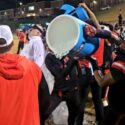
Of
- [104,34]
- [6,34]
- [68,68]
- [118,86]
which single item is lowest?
[68,68]

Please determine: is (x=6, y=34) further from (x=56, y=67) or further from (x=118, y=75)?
(x=56, y=67)

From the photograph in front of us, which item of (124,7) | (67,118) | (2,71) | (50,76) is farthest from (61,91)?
(124,7)

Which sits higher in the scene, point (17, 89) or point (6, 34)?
point (6, 34)

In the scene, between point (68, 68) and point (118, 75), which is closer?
point (118, 75)

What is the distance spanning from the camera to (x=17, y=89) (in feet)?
10.8

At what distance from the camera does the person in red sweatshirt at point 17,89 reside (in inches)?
128

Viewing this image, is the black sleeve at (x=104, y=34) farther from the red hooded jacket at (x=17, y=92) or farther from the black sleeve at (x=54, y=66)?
the red hooded jacket at (x=17, y=92)

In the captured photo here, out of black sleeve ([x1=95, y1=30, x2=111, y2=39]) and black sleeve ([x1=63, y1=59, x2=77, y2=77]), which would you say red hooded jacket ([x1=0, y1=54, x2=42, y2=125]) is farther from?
black sleeve ([x1=63, y1=59, x2=77, y2=77])

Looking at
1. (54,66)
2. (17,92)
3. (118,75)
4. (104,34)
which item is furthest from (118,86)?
(54,66)

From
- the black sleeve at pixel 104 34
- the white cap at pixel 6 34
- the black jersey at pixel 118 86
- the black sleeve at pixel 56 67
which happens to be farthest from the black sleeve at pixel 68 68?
the white cap at pixel 6 34

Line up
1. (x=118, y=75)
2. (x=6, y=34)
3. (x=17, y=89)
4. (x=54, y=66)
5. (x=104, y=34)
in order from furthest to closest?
(x=54, y=66)
(x=104, y=34)
(x=118, y=75)
(x=6, y=34)
(x=17, y=89)

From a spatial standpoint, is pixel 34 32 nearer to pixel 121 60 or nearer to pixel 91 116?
pixel 91 116

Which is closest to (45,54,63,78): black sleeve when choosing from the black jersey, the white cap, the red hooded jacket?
the black jersey

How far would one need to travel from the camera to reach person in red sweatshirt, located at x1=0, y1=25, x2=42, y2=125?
3258 millimetres
